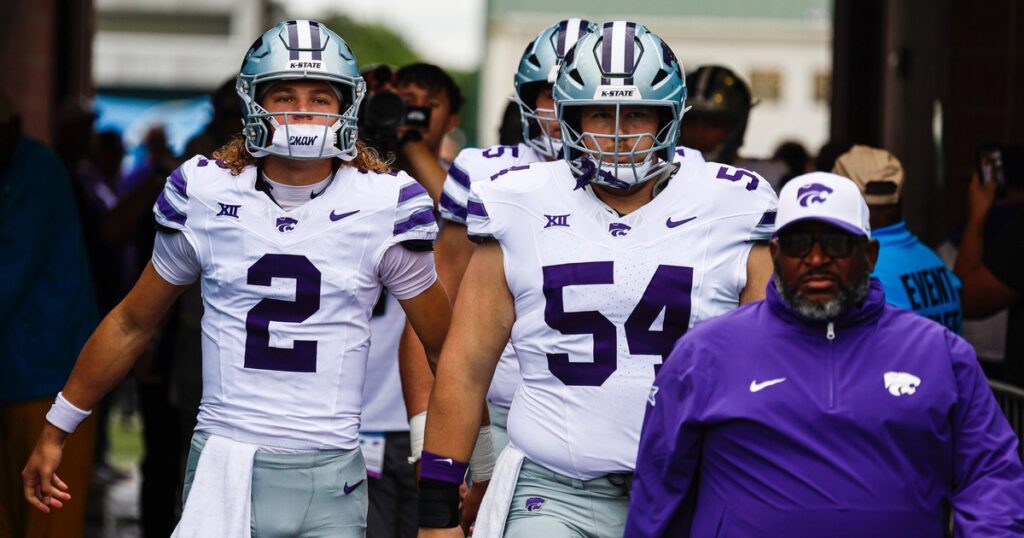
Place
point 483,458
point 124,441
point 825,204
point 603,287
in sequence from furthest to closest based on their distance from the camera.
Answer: point 124,441 → point 483,458 → point 603,287 → point 825,204

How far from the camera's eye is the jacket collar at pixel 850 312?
438 centimetres

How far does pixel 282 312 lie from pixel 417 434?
836 millimetres

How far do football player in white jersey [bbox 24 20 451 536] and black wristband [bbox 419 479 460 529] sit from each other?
196 mm

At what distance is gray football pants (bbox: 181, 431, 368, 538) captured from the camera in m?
4.89

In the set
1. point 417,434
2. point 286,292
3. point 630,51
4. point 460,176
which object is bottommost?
point 417,434

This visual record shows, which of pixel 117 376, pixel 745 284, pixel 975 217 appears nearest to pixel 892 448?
pixel 745 284

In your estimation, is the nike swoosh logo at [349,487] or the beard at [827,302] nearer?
the beard at [827,302]

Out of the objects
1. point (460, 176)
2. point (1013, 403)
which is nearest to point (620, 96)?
point (460, 176)

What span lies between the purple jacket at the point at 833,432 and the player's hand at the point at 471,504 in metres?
1.14

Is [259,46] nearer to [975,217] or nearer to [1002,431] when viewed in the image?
[1002,431]

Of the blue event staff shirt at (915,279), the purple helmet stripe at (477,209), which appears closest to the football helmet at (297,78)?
the purple helmet stripe at (477,209)

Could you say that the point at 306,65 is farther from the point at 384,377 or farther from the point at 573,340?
the point at 384,377

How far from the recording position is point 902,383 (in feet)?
14.1

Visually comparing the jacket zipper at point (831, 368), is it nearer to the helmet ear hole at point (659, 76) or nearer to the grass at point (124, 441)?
the helmet ear hole at point (659, 76)
